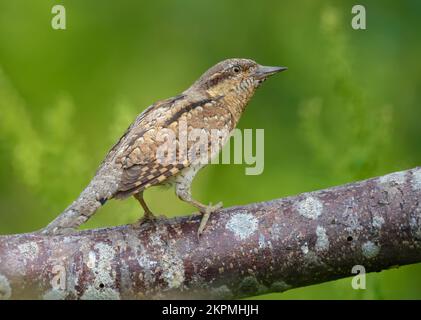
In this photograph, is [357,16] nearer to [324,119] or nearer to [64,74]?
[324,119]

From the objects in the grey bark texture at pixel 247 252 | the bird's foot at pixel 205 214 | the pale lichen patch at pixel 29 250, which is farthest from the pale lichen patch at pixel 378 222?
the pale lichen patch at pixel 29 250

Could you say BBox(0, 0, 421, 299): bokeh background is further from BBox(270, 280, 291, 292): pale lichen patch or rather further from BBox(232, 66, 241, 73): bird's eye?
BBox(270, 280, 291, 292): pale lichen patch

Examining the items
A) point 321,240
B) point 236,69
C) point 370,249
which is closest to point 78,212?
point 321,240

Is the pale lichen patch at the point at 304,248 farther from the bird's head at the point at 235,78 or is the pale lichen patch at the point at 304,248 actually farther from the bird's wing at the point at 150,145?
the bird's head at the point at 235,78

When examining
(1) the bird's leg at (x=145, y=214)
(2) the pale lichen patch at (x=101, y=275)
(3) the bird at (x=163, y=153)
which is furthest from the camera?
(1) the bird's leg at (x=145, y=214)

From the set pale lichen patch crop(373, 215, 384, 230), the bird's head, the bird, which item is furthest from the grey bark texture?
the bird's head

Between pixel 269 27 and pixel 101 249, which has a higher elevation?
pixel 269 27

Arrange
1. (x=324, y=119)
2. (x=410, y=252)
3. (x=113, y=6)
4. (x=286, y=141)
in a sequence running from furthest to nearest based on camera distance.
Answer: (x=113, y=6), (x=286, y=141), (x=324, y=119), (x=410, y=252)

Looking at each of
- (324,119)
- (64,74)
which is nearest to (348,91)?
(324,119)
